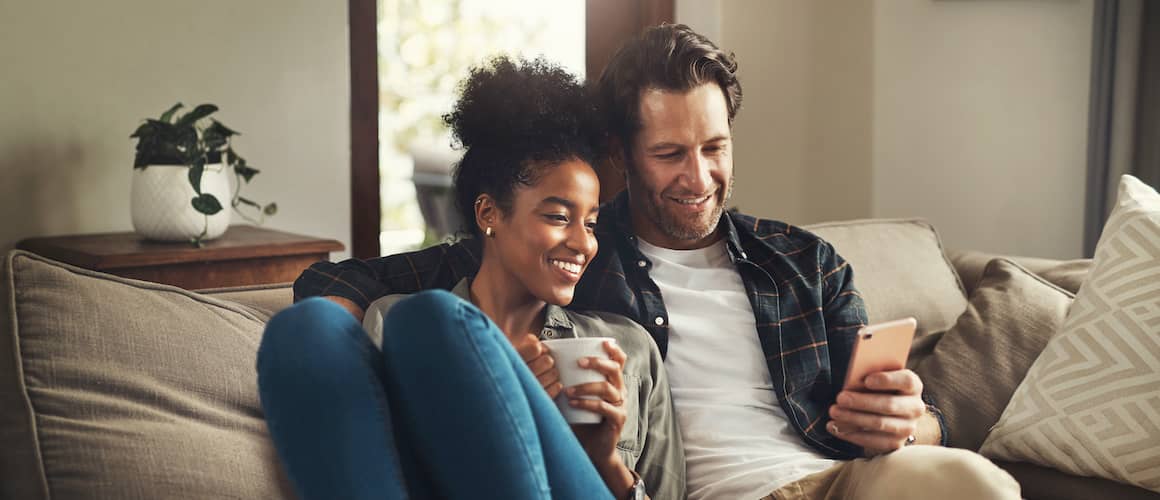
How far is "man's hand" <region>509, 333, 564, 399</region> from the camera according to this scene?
47.5 inches

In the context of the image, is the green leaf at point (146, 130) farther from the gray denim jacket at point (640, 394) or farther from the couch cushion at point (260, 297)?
the gray denim jacket at point (640, 394)

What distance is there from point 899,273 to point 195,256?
1.54 m

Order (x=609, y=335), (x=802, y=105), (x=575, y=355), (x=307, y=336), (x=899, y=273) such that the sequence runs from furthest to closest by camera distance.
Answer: (x=802, y=105) < (x=899, y=273) < (x=609, y=335) < (x=575, y=355) < (x=307, y=336)

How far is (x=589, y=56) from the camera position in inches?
138

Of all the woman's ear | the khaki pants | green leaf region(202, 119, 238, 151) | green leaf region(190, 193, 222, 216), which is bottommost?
the khaki pants

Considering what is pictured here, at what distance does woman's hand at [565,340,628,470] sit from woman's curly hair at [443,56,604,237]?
35cm

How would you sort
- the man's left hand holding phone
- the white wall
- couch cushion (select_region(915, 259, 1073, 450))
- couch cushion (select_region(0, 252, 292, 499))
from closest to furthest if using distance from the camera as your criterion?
couch cushion (select_region(0, 252, 292, 499)) → the man's left hand holding phone → couch cushion (select_region(915, 259, 1073, 450)) → the white wall

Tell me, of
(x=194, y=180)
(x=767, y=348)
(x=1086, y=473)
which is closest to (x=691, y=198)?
(x=767, y=348)

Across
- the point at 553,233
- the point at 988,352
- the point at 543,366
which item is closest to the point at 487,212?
the point at 553,233

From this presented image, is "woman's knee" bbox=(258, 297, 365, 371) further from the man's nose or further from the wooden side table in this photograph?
the wooden side table

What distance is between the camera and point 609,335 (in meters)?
1.53

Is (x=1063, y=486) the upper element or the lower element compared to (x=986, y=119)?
lower

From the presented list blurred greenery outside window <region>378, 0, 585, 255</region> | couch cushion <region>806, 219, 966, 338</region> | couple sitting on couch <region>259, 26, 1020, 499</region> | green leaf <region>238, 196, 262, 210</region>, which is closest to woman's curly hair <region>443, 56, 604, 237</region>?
couple sitting on couch <region>259, 26, 1020, 499</region>

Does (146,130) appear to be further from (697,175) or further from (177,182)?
(697,175)
